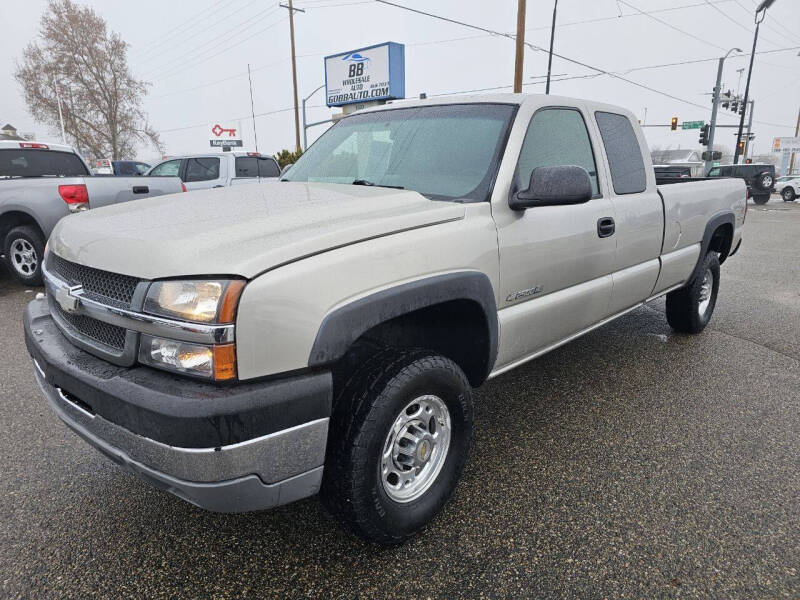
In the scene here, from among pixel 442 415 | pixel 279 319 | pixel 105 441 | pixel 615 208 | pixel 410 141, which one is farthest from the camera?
pixel 615 208

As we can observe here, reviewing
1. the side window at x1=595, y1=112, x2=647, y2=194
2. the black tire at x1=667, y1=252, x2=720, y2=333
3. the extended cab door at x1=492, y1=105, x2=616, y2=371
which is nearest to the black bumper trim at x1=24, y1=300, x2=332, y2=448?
the extended cab door at x1=492, y1=105, x2=616, y2=371

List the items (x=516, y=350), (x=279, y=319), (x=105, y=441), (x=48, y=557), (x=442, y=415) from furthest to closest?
(x=516, y=350), (x=442, y=415), (x=48, y=557), (x=105, y=441), (x=279, y=319)

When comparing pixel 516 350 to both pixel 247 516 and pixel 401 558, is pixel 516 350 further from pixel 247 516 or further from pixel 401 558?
pixel 247 516

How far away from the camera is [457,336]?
8.11 ft

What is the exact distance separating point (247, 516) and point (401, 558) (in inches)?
29.6

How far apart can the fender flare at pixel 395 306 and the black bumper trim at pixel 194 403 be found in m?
0.10

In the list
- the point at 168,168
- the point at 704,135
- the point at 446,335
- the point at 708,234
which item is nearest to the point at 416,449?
the point at 446,335

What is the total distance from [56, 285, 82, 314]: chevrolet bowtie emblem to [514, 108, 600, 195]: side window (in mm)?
1911

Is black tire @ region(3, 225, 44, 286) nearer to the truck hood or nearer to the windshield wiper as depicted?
the truck hood

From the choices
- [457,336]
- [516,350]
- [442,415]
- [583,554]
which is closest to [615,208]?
[516,350]

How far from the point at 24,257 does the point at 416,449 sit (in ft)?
21.7

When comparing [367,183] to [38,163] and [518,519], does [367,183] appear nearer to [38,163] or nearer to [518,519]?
[518,519]

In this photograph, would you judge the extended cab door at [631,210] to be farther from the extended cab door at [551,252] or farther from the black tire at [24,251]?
the black tire at [24,251]

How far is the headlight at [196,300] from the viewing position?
157cm
